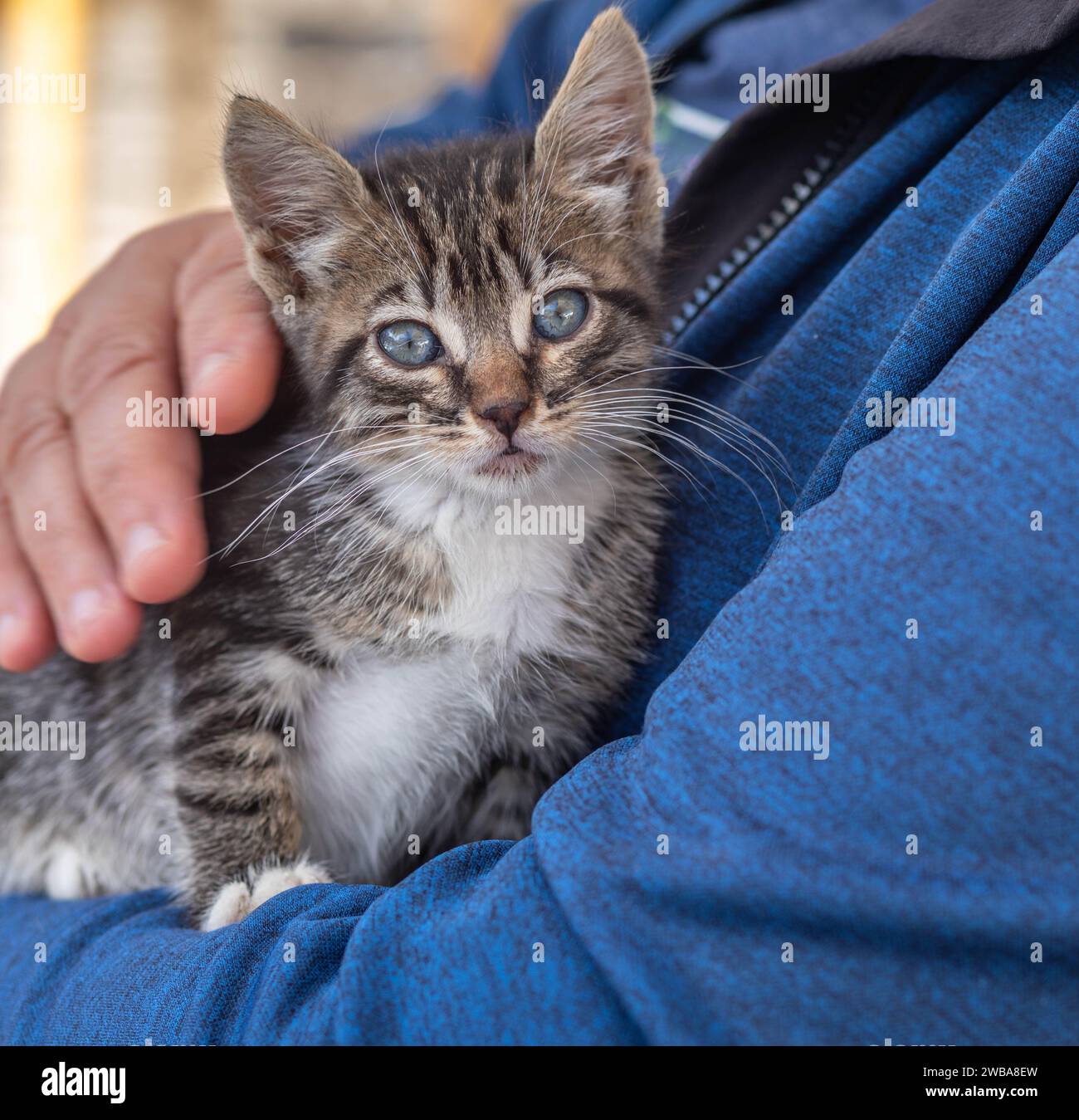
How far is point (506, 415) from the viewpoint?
49.0 inches

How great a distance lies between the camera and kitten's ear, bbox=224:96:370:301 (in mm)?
1283

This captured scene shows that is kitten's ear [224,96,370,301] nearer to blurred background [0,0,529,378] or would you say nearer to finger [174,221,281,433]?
finger [174,221,281,433]

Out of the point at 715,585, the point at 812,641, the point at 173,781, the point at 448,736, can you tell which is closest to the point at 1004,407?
the point at 812,641

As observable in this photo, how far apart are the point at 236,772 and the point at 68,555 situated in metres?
0.34

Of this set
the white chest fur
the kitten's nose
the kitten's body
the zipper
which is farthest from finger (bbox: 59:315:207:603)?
the zipper

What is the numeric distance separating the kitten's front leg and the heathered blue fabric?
0.36m

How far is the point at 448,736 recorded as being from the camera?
133cm

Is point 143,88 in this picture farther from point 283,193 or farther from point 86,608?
point 86,608

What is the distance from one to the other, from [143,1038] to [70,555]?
63cm

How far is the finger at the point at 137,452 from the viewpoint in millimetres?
1219

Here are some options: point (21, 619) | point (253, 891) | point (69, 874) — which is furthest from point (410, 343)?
point (69, 874)

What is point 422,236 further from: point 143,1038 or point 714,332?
point 143,1038

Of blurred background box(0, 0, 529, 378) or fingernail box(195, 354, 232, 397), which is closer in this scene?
fingernail box(195, 354, 232, 397)

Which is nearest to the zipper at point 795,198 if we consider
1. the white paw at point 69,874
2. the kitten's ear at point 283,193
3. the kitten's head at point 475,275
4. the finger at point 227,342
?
the kitten's head at point 475,275
